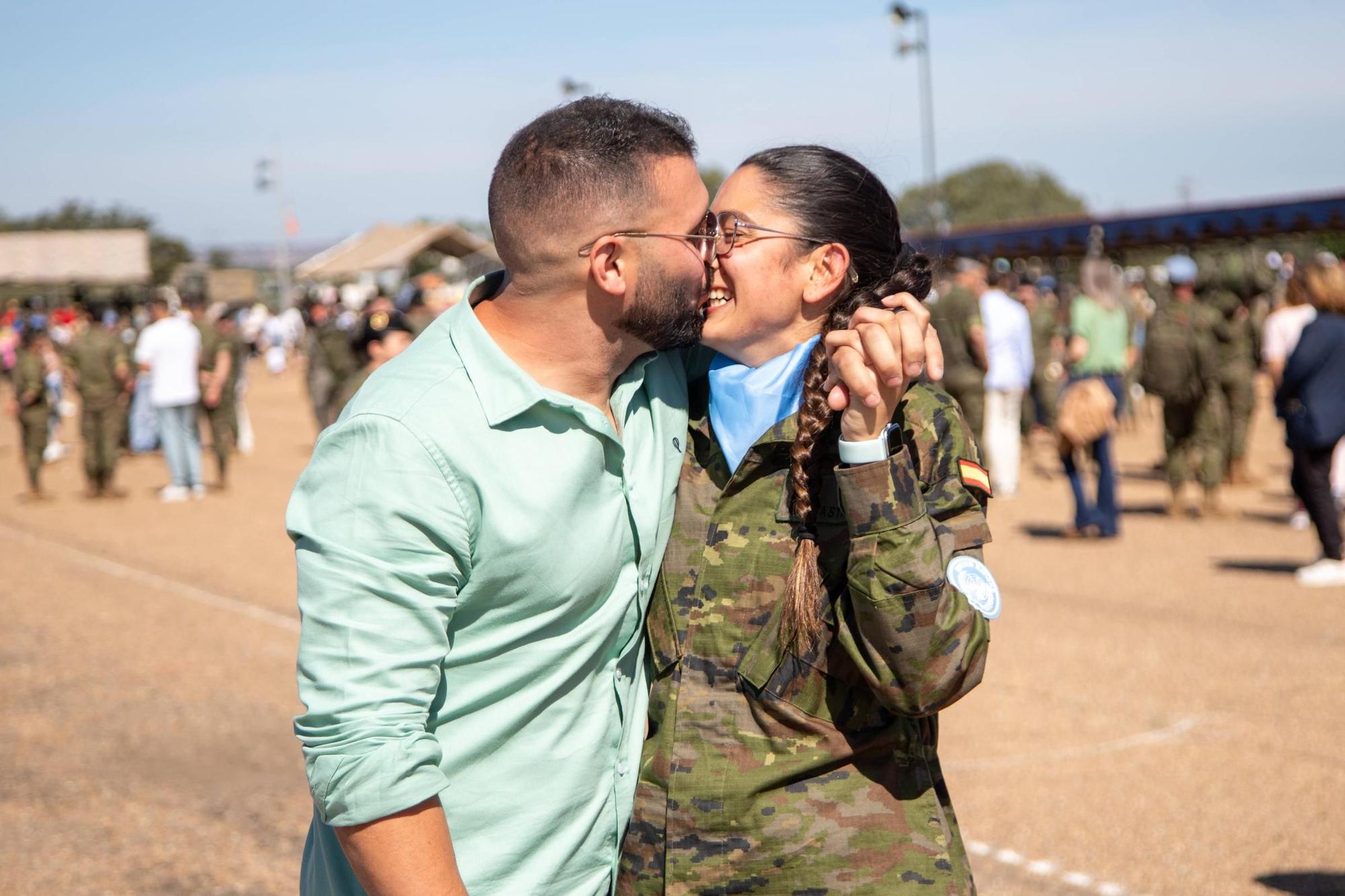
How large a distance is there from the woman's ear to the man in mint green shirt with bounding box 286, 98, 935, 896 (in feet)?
0.71

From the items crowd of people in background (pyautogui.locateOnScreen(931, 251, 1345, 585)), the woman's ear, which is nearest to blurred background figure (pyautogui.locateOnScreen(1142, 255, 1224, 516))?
crowd of people in background (pyautogui.locateOnScreen(931, 251, 1345, 585))

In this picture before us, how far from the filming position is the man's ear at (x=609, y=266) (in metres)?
1.91

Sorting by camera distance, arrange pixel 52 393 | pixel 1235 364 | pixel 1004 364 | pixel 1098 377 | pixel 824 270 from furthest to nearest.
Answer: pixel 52 393 < pixel 1235 364 < pixel 1004 364 < pixel 1098 377 < pixel 824 270

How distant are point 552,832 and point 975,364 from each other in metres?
11.2

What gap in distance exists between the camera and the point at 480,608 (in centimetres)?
179

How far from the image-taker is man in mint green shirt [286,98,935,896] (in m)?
1.65

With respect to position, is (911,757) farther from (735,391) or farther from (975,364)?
(975,364)

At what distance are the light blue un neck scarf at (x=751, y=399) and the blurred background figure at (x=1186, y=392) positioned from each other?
9.75 meters

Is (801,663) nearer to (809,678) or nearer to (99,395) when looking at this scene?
(809,678)

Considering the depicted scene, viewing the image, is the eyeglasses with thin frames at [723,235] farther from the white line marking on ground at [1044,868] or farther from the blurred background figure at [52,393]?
the blurred background figure at [52,393]

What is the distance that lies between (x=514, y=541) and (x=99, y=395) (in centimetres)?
1395

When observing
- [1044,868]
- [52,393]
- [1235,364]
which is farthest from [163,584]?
[52,393]

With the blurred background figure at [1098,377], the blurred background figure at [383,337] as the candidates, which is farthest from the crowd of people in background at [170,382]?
the blurred background figure at [1098,377]

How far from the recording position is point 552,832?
191cm
